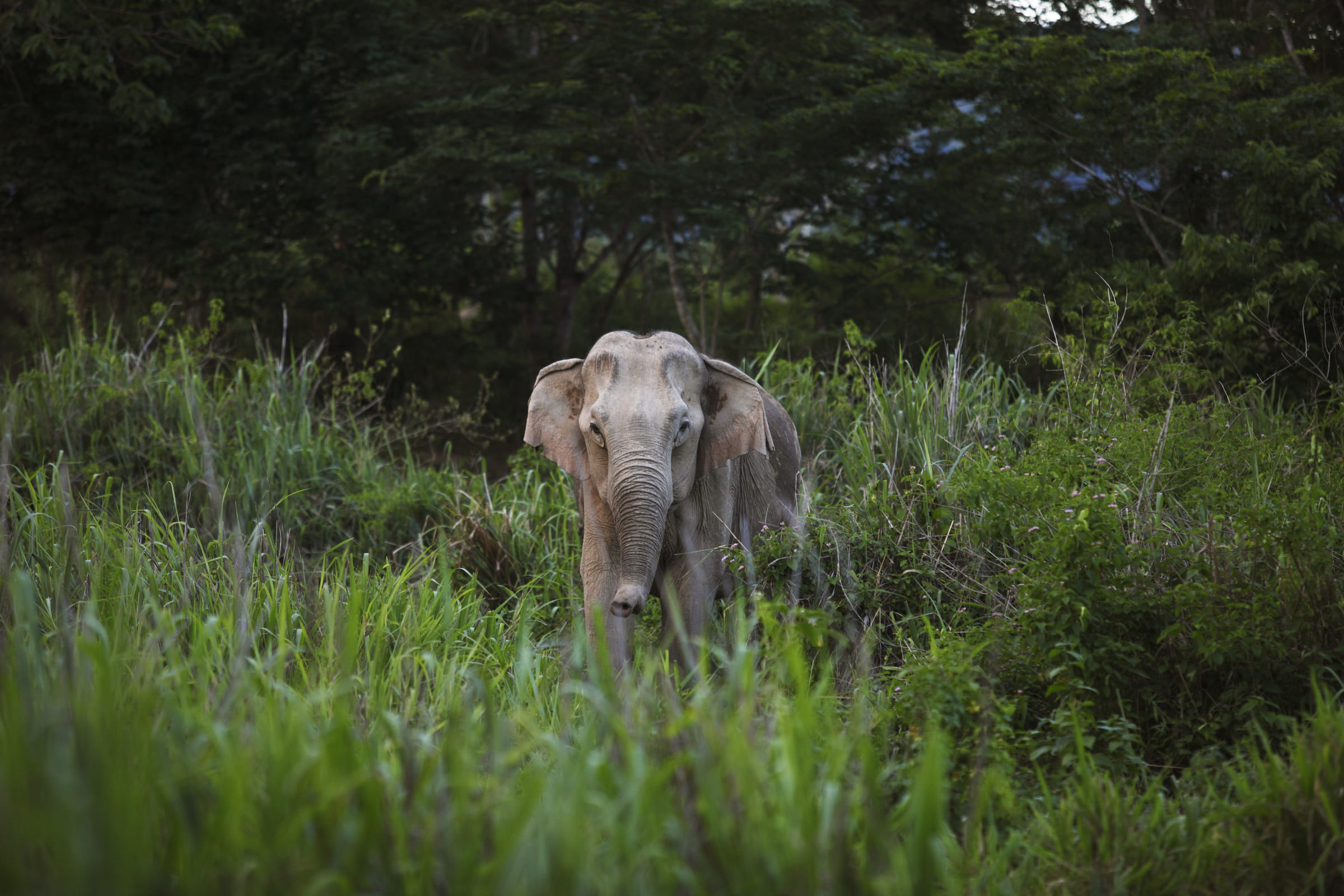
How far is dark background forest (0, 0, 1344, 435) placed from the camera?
10.4 m

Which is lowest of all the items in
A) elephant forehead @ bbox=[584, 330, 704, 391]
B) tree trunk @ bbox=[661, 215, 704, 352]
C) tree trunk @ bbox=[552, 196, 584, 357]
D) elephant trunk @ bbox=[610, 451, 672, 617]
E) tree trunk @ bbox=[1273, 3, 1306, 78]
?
tree trunk @ bbox=[552, 196, 584, 357]

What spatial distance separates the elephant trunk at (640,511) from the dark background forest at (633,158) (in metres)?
5.81

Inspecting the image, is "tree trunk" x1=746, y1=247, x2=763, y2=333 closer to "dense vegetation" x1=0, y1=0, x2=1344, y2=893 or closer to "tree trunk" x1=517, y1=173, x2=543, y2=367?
"dense vegetation" x1=0, y1=0, x2=1344, y2=893

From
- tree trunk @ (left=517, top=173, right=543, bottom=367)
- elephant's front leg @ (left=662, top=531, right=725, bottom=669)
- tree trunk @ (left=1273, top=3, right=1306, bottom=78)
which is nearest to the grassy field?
elephant's front leg @ (left=662, top=531, right=725, bottom=669)

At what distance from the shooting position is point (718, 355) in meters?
13.6

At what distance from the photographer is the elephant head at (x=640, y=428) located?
13.4ft

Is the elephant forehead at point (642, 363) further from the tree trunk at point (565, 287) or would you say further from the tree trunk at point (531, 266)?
the tree trunk at point (565, 287)

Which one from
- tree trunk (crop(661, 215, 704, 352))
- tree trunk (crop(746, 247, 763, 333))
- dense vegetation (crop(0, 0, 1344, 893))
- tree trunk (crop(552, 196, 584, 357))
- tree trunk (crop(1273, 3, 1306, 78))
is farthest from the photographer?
tree trunk (crop(552, 196, 584, 357))

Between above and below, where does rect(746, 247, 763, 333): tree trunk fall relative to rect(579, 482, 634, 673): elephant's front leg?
below

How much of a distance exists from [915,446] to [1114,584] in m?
2.35

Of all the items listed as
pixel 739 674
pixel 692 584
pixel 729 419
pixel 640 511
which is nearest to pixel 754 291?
pixel 729 419

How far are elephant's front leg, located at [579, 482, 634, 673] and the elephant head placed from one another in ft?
0.05

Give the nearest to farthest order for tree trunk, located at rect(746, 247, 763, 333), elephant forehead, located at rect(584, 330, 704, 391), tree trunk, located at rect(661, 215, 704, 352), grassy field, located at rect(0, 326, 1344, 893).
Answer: grassy field, located at rect(0, 326, 1344, 893), elephant forehead, located at rect(584, 330, 704, 391), tree trunk, located at rect(661, 215, 704, 352), tree trunk, located at rect(746, 247, 763, 333)

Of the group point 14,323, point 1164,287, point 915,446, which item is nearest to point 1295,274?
point 1164,287
